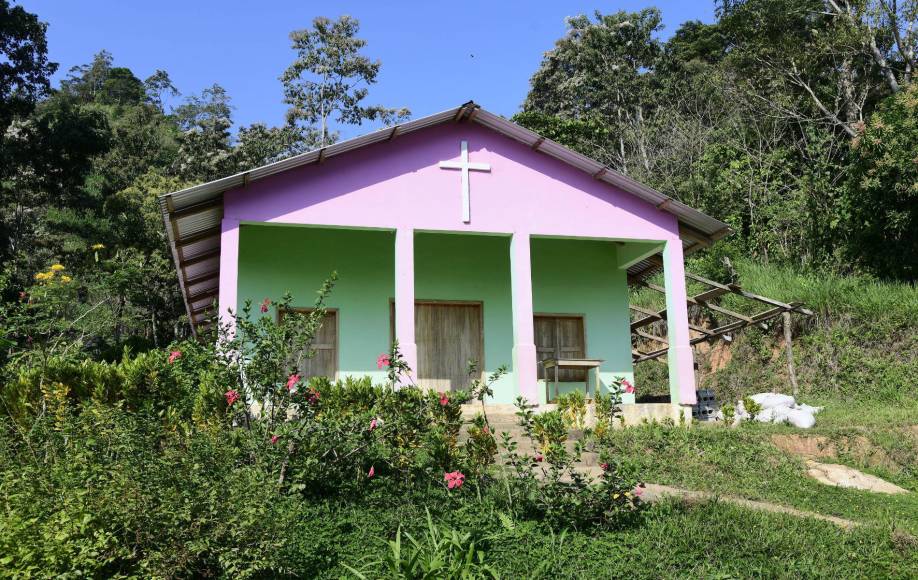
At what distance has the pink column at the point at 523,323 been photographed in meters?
12.2

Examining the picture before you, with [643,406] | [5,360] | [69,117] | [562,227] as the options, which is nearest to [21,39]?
[69,117]

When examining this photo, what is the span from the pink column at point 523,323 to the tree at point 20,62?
14741mm

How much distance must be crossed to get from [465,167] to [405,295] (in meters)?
2.24

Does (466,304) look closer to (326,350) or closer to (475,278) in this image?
(475,278)

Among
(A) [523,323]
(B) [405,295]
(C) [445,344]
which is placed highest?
(B) [405,295]

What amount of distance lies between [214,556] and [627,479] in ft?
10.6

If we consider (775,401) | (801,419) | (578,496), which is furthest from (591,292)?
(578,496)

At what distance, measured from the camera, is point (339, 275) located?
13992 millimetres

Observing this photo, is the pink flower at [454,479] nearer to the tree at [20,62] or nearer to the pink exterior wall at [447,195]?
Result: the pink exterior wall at [447,195]

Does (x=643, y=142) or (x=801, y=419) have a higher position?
(x=643, y=142)

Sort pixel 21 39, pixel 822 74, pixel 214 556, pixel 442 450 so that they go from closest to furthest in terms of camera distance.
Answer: pixel 214 556 → pixel 442 450 → pixel 21 39 → pixel 822 74

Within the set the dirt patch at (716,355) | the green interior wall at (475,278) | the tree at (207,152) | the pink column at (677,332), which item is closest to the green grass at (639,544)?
the pink column at (677,332)

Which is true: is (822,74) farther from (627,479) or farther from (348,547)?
(348,547)

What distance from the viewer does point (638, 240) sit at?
1368cm
